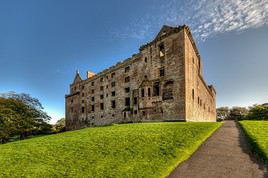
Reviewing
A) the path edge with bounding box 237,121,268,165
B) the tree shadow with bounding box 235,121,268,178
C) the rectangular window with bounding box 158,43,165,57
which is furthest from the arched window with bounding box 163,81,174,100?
the path edge with bounding box 237,121,268,165

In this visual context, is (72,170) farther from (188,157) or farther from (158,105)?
(158,105)

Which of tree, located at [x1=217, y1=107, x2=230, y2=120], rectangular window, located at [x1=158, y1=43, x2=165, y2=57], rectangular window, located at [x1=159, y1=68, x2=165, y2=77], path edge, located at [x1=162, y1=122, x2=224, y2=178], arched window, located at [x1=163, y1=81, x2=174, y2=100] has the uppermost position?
rectangular window, located at [x1=158, y1=43, x2=165, y2=57]

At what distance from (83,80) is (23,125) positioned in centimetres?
2354

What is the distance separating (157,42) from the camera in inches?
1537

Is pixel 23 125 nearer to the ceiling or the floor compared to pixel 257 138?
nearer to the floor

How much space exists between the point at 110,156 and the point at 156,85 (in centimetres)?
2502

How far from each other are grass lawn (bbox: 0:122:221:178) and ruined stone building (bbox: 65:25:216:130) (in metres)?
16.5

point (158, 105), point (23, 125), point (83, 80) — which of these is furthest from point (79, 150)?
point (83, 80)

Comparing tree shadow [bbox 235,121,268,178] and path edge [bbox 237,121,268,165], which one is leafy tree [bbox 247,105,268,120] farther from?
path edge [bbox 237,121,268,165]

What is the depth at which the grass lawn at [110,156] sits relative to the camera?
11426mm

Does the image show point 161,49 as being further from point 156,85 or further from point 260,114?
point 260,114

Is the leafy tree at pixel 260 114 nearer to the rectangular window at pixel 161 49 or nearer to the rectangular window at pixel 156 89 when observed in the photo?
the rectangular window at pixel 156 89

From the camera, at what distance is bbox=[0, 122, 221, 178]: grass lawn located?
1143 cm

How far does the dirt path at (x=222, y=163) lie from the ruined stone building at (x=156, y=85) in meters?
18.9
